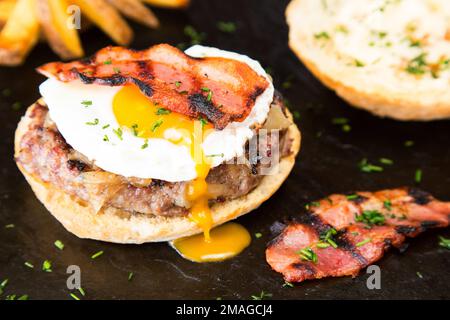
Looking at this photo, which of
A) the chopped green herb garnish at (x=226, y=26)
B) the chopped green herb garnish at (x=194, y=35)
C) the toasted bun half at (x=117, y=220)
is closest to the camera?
the toasted bun half at (x=117, y=220)

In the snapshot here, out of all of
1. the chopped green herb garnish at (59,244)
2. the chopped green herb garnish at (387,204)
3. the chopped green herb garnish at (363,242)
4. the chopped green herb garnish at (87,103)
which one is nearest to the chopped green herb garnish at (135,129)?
the chopped green herb garnish at (87,103)

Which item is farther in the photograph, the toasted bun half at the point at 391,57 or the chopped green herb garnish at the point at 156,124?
the toasted bun half at the point at 391,57

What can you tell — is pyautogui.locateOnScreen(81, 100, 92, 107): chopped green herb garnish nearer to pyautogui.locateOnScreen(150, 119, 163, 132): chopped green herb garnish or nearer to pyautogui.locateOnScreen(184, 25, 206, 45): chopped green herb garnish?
pyautogui.locateOnScreen(150, 119, 163, 132): chopped green herb garnish

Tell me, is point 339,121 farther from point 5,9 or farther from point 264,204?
point 5,9

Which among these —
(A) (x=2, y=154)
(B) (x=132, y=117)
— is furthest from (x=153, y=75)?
(A) (x=2, y=154)

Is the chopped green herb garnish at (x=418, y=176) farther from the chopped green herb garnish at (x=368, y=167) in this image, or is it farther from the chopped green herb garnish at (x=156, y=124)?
the chopped green herb garnish at (x=156, y=124)

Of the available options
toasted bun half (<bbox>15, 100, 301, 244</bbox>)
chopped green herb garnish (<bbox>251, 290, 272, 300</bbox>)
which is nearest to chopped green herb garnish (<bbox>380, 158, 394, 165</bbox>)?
toasted bun half (<bbox>15, 100, 301, 244</bbox>)

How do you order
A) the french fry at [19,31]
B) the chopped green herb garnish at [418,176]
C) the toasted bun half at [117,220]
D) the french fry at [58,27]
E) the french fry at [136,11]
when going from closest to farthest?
1. the toasted bun half at [117,220]
2. the chopped green herb garnish at [418,176]
3. the french fry at [58,27]
4. the french fry at [19,31]
5. the french fry at [136,11]

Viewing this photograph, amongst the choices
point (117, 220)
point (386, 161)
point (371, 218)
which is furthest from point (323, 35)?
point (117, 220)
